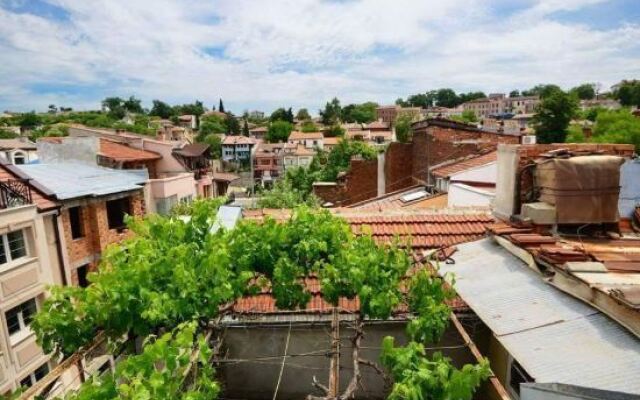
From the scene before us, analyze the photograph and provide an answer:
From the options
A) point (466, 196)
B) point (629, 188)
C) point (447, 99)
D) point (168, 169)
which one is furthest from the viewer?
point (447, 99)

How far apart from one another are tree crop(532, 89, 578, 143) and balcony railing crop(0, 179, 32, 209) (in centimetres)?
4881

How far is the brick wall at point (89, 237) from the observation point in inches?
549

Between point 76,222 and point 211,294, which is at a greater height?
point 211,294

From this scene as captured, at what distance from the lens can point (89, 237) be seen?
14977 mm

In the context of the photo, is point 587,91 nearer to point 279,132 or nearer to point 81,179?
point 279,132

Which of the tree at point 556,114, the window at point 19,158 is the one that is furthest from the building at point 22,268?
the tree at point 556,114

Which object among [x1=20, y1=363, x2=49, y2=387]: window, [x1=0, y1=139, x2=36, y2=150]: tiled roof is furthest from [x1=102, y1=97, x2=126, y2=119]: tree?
[x1=20, y1=363, x2=49, y2=387]: window

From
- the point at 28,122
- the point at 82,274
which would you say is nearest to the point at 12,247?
the point at 82,274

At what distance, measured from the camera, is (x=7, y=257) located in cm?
1147

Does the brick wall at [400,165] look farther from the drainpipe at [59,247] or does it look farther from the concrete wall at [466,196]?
the drainpipe at [59,247]

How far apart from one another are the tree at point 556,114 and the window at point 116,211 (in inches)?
1782

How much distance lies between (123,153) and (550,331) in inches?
1001

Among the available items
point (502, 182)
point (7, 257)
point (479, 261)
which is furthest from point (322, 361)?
point (7, 257)

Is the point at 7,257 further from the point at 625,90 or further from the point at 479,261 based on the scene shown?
the point at 625,90
